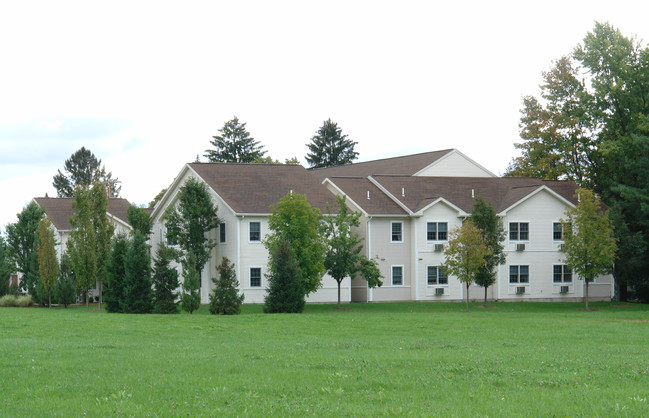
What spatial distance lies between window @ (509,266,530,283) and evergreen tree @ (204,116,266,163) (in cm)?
4703

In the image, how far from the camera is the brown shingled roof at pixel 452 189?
51219mm

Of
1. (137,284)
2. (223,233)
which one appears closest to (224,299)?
(137,284)

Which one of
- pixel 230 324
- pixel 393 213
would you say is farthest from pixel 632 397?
pixel 393 213

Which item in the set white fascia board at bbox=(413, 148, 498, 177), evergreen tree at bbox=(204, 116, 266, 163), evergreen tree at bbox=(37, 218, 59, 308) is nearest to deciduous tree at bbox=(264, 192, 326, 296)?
evergreen tree at bbox=(37, 218, 59, 308)

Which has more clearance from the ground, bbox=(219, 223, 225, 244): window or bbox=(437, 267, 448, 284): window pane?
bbox=(219, 223, 225, 244): window

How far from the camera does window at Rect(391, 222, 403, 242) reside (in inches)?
2002

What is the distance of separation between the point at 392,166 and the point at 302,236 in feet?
85.3

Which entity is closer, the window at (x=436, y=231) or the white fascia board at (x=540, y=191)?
the window at (x=436, y=231)

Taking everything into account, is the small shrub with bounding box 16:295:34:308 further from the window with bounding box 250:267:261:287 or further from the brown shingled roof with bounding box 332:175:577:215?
the brown shingled roof with bounding box 332:175:577:215

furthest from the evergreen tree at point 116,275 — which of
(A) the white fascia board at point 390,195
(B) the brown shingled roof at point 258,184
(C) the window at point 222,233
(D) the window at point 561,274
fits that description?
(D) the window at point 561,274

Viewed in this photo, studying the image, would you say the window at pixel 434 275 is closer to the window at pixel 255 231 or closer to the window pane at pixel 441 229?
the window pane at pixel 441 229

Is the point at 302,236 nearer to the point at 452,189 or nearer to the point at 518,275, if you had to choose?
the point at 452,189

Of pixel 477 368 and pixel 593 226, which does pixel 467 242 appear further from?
pixel 477 368

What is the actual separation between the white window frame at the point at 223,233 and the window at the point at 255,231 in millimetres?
1947
